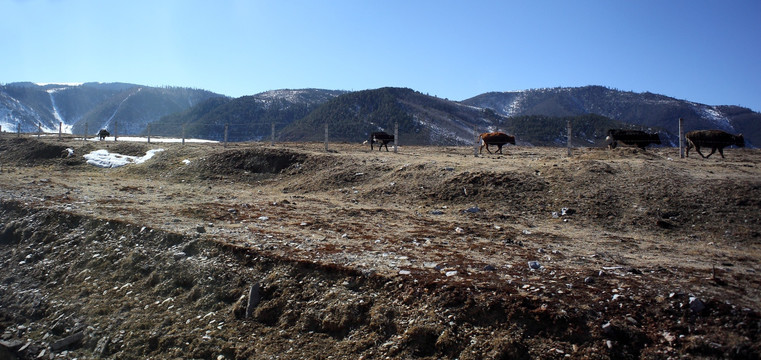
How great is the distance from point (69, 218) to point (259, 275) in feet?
14.9

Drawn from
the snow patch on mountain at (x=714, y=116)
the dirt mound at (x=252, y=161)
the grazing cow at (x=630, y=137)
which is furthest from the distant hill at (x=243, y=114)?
the snow patch on mountain at (x=714, y=116)

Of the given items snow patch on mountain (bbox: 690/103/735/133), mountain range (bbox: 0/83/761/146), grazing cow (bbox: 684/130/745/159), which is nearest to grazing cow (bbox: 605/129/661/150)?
grazing cow (bbox: 684/130/745/159)

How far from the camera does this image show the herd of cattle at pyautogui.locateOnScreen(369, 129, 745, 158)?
14.6 m

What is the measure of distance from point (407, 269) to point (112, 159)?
1684 cm

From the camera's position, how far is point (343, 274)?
4.89 meters

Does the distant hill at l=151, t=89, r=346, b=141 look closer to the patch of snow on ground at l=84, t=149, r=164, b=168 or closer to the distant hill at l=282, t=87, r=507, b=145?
the distant hill at l=282, t=87, r=507, b=145

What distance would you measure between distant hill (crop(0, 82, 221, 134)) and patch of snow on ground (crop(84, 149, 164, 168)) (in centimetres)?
10536

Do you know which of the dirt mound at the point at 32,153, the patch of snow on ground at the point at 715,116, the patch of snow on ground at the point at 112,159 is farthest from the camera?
the patch of snow on ground at the point at 715,116

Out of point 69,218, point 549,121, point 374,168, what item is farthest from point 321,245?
point 549,121

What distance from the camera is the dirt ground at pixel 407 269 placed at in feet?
12.4

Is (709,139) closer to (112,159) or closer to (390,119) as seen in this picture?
(112,159)

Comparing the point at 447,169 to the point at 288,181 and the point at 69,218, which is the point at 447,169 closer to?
the point at 288,181

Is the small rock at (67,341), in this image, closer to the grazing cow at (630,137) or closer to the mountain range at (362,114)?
the mountain range at (362,114)

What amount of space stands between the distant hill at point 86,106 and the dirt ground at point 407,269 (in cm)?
11864
